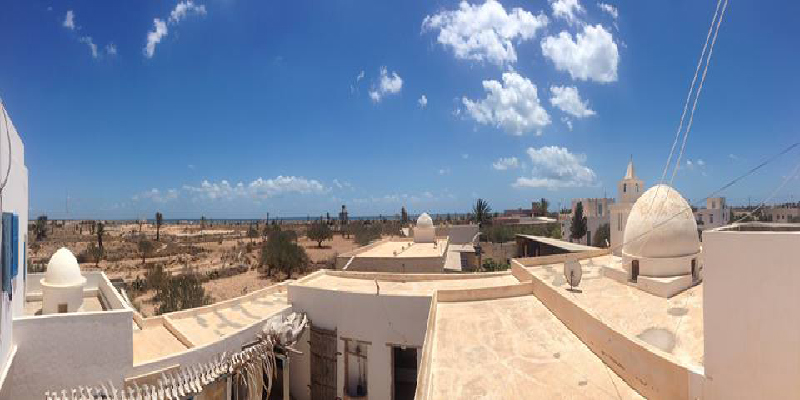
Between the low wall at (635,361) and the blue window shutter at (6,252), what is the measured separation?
1065 cm

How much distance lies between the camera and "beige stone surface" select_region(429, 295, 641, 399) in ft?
22.6

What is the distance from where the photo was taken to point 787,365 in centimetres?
417

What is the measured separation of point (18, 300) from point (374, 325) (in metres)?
8.99

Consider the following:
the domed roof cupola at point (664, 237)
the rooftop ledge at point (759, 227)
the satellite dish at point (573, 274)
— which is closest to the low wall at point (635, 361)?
the rooftop ledge at point (759, 227)

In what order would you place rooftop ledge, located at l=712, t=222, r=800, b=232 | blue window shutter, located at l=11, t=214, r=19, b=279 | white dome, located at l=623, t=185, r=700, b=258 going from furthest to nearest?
white dome, located at l=623, t=185, r=700, b=258 → blue window shutter, located at l=11, t=214, r=19, b=279 → rooftop ledge, located at l=712, t=222, r=800, b=232

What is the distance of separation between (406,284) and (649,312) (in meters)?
8.13

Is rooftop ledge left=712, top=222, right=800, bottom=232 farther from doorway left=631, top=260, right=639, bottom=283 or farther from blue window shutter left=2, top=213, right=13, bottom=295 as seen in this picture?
blue window shutter left=2, top=213, right=13, bottom=295

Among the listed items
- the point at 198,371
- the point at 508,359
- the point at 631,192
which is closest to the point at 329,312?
the point at 198,371

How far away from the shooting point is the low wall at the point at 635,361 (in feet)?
18.4

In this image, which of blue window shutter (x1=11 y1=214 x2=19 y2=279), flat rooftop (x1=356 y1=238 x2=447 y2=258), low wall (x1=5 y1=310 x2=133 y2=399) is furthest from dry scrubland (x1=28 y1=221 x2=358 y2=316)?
→ blue window shutter (x1=11 y1=214 x2=19 y2=279)

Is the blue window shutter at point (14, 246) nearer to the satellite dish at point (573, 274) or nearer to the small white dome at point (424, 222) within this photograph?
the satellite dish at point (573, 274)

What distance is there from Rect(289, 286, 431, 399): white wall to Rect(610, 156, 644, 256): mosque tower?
14.1 meters

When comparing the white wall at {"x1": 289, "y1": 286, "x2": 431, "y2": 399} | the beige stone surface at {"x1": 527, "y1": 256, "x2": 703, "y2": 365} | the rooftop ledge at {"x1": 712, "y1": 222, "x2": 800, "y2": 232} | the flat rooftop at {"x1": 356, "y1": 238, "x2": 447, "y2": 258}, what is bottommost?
the white wall at {"x1": 289, "y1": 286, "x2": 431, "y2": 399}

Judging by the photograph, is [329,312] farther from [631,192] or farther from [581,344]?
[631,192]
